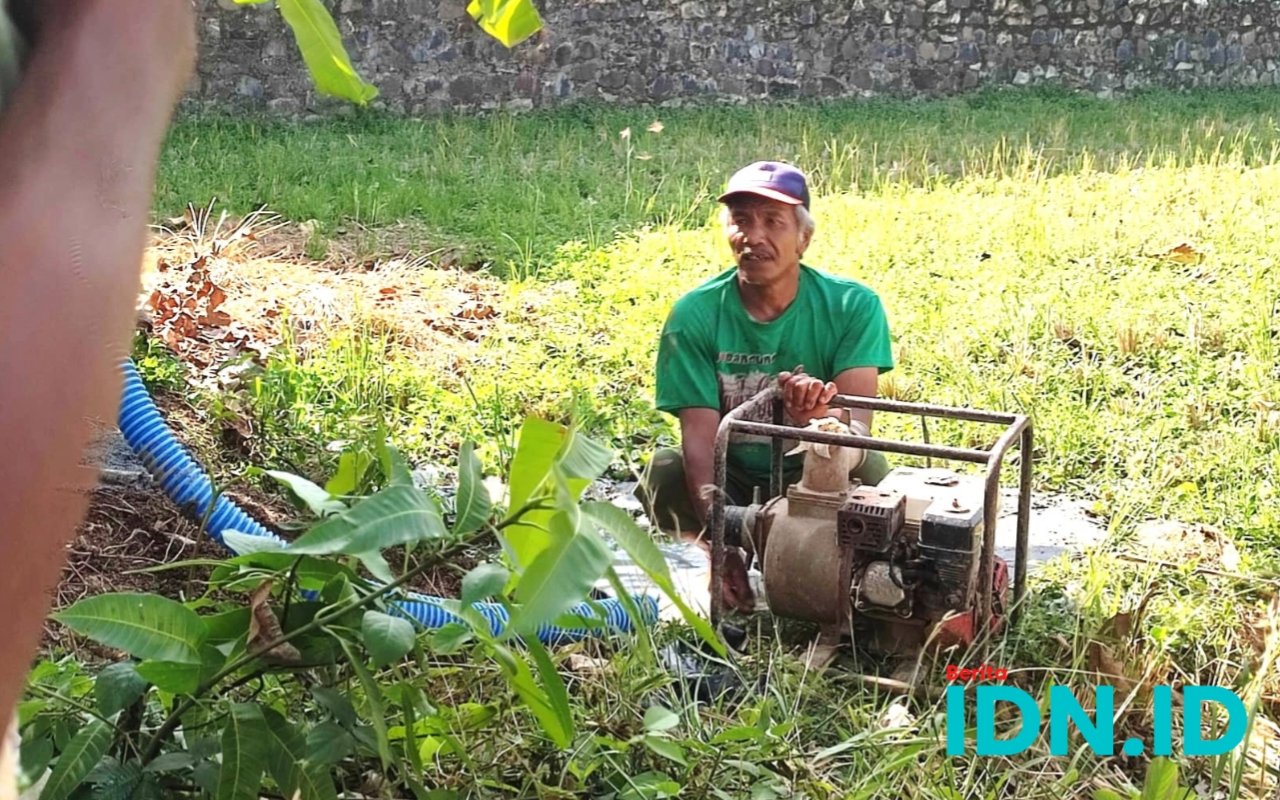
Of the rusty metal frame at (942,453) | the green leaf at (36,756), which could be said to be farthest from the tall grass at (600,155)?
the green leaf at (36,756)

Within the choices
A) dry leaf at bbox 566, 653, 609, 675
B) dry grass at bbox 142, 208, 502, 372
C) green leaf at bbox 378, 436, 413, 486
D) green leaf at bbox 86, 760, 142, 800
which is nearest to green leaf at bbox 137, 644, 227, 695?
green leaf at bbox 86, 760, 142, 800

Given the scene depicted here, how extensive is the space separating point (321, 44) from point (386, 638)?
23.9 inches

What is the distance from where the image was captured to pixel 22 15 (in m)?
0.44

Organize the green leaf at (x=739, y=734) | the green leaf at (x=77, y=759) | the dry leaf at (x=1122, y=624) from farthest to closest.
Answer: the dry leaf at (x=1122, y=624) < the green leaf at (x=739, y=734) < the green leaf at (x=77, y=759)

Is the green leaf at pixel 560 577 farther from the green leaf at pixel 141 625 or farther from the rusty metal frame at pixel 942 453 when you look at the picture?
the rusty metal frame at pixel 942 453

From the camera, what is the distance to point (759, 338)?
9.99 ft

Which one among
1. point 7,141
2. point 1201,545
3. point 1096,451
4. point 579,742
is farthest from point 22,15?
point 1096,451

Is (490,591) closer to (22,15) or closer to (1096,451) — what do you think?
(22,15)

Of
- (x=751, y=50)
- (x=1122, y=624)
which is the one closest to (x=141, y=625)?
(x=1122, y=624)

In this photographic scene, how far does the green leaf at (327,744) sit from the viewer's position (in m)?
1.15

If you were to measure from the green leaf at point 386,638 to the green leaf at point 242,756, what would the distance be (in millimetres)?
144

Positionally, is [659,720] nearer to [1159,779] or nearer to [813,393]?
[1159,779]

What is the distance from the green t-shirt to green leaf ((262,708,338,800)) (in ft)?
6.36

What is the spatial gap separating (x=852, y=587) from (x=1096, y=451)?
1.57 metres
